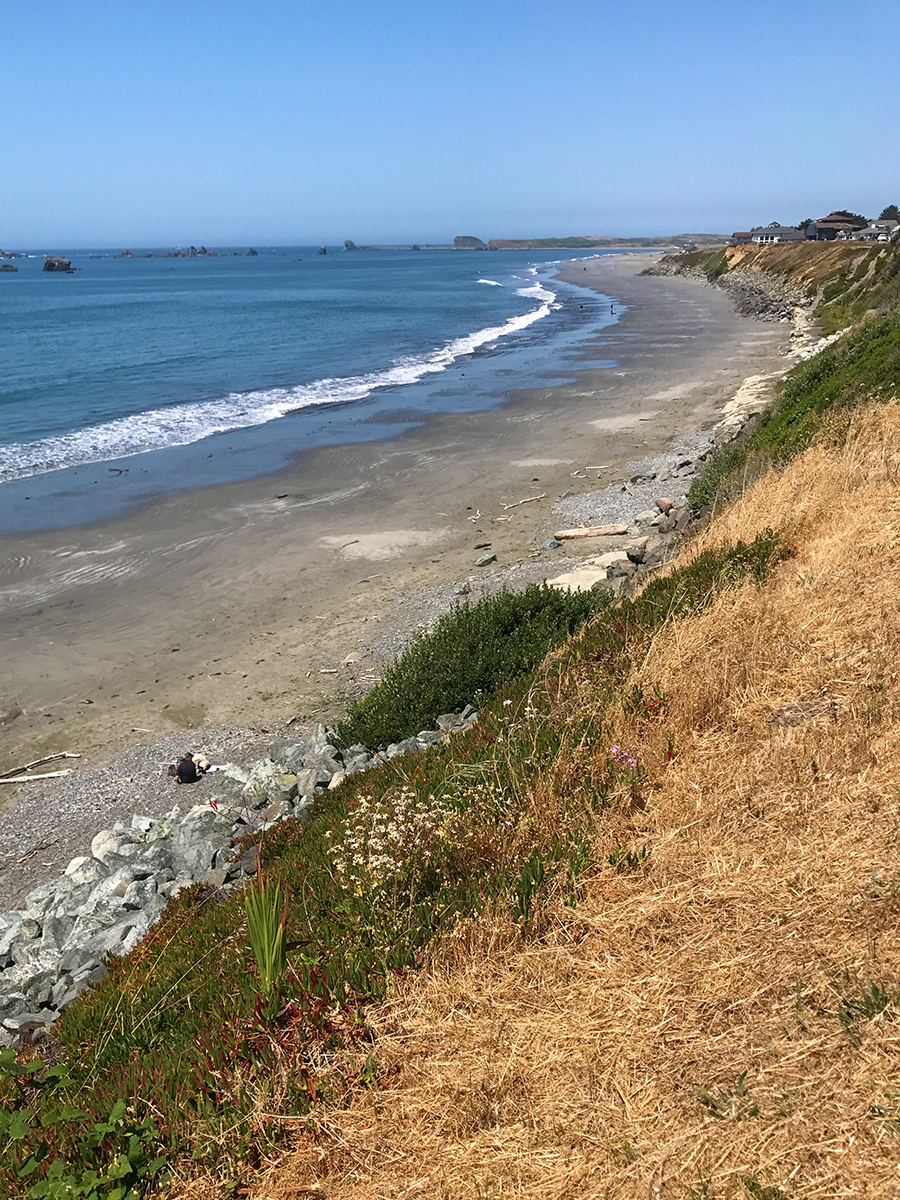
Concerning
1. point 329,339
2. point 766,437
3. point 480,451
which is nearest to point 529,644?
point 766,437

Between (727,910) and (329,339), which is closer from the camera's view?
(727,910)

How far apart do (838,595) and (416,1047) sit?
191 inches

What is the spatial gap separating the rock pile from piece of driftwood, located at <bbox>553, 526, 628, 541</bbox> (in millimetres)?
8959

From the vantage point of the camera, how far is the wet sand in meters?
12.6

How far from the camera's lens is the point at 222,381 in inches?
1587

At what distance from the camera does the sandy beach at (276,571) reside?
12594 mm

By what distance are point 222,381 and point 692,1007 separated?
40.9 meters

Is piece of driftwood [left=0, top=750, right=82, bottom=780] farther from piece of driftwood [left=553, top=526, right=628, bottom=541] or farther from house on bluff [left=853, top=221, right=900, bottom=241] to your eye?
house on bluff [left=853, top=221, right=900, bottom=241]

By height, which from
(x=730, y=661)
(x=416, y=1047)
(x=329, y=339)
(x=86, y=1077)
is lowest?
(x=86, y=1077)

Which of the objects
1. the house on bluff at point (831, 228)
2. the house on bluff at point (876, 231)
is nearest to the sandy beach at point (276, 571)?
the house on bluff at point (876, 231)

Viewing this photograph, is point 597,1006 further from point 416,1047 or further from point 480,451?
point 480,451

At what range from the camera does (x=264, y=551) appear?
1867 cm

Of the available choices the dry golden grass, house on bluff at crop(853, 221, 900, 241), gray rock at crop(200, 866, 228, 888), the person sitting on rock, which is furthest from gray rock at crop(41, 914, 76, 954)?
house on bluff at crop(853, 221, 900, 241)

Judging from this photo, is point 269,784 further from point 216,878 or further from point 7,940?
point 7,940
